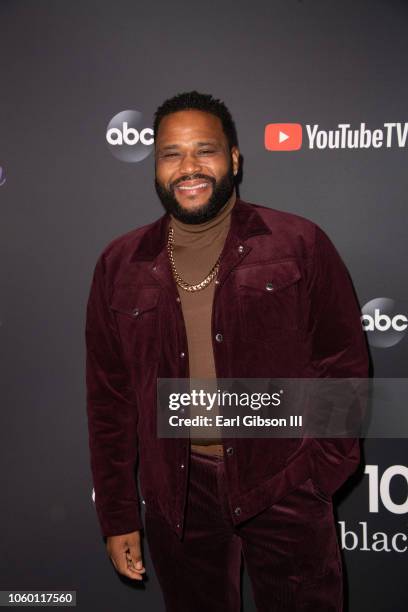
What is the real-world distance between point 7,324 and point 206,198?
1027 millimetres

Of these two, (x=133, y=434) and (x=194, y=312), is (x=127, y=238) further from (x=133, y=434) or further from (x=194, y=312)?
(x=133, y=434)

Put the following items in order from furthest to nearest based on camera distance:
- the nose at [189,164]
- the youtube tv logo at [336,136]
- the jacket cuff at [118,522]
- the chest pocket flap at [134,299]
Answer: the youtube tv logo at [336,136] < the jacket cuff at [118,522] < the chest pocket flap at [134,299] < the nose at [189,164]

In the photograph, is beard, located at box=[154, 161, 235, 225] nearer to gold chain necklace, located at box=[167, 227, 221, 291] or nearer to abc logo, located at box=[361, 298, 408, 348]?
gold chain necklace, located at box=[167, 227, 221, 291]

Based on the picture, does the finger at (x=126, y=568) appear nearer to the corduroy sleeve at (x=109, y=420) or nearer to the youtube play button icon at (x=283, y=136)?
the corduroy sleeve at (x=109, y=420)

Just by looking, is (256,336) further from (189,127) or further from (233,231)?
(189,127)

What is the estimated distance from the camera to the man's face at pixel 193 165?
167cm

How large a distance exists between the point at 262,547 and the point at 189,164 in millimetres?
1160

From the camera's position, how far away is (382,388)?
7.03 feet

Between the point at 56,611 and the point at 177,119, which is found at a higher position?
the point at 177,119

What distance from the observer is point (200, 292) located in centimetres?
171

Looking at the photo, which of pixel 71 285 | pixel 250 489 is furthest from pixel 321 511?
pixel 71 285

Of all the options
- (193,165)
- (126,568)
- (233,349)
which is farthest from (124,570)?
(193,165)

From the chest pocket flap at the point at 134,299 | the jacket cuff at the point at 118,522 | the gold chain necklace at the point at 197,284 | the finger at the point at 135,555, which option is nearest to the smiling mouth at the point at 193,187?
the gold chain necklace at the point at 197,284

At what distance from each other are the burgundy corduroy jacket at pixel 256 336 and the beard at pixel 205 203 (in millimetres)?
91
